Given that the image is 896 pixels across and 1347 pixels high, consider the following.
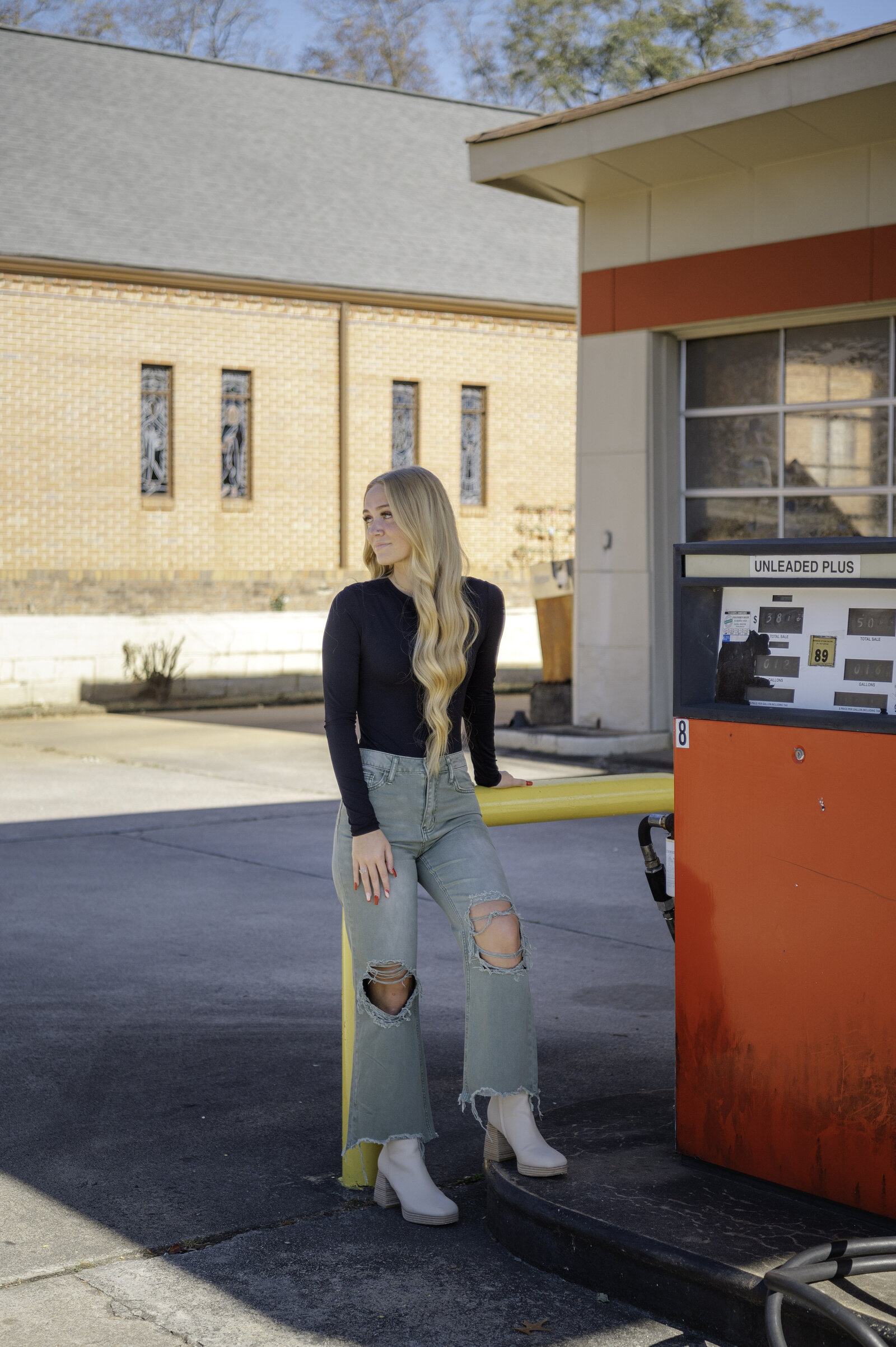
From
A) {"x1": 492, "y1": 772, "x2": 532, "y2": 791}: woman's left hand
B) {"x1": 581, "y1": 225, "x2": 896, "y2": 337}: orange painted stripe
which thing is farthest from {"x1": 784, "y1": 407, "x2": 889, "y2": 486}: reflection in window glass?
{"x1": 492, "y1": 772, "x2": 532, "y2": 791}: woman's left hand

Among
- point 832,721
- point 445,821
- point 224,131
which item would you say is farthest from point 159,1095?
point 224,131

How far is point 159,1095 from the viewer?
4.86 meters

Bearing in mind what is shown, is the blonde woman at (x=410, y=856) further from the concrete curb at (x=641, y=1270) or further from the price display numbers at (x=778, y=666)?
the price display numbers at (x=778, y=666)

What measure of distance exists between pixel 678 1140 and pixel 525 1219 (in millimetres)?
488

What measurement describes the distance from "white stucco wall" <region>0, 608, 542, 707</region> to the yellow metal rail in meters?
15.5

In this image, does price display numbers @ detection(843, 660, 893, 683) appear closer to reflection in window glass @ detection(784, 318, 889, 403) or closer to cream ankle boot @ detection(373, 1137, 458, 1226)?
cream ankle boot @ detection(373, 1137, 458, 1226)

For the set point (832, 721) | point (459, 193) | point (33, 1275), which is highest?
point (459, 193)

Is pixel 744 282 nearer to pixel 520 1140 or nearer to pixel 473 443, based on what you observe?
pixel 520 1140

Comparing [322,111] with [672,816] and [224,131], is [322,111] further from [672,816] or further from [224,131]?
[672,816]

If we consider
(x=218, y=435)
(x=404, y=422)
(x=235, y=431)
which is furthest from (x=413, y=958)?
(x=404, y=422)

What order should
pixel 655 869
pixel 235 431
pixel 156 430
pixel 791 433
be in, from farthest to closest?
1. pixel 235 431
2. pixel 156 430
3. pixel 791 433
4. pixel 655 869

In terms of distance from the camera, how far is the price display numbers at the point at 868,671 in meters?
3.38

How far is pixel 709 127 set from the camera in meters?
11.4

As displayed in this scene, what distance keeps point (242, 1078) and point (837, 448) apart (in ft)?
29.3
